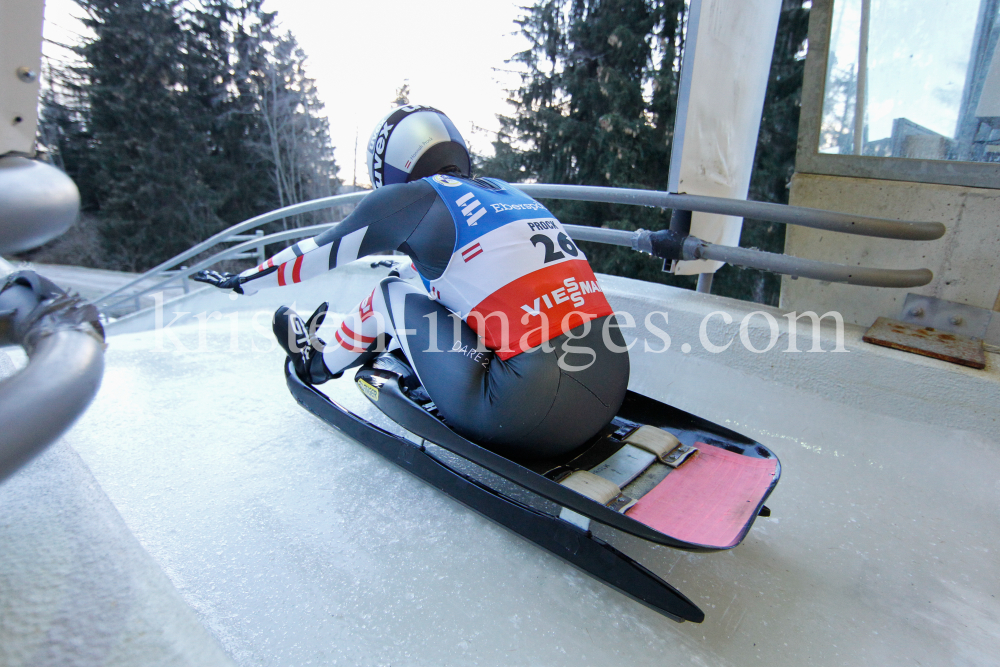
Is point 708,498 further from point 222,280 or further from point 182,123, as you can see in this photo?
point 182,123

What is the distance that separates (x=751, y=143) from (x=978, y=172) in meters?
1.00

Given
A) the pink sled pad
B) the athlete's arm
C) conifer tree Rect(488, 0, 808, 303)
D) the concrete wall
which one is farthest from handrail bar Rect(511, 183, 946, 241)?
conifer tree Rect(488, 0, 808, 303)

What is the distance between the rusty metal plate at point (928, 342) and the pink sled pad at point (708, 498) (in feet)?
2.99

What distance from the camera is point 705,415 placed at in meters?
2.14

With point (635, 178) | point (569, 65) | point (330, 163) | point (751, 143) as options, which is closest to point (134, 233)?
point (330, 163)

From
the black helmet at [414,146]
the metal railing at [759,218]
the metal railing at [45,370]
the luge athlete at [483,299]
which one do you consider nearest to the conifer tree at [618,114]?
the metal railing at [759,218]

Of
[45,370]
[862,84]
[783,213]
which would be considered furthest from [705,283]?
[45,370]

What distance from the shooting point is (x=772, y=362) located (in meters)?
2.08

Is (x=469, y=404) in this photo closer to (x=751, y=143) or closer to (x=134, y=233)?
(x=751, y=143)

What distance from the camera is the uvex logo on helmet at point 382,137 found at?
5.70 feet

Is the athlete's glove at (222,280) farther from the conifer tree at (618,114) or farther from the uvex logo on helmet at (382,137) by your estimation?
the conifer tree at (618,114)

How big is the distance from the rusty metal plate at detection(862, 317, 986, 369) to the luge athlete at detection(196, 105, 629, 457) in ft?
3.77

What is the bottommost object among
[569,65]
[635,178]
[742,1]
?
[635,178]

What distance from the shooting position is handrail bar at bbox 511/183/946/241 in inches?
73.0
